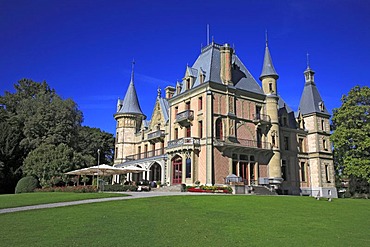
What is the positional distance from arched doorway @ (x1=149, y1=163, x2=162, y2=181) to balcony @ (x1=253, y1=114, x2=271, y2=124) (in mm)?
13503

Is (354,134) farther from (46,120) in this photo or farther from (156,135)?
(46,120)

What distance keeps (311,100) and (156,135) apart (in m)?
21.6

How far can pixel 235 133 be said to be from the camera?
119 feet

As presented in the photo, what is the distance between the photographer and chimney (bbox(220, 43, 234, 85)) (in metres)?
37.1

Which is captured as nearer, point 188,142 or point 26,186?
point 26,186

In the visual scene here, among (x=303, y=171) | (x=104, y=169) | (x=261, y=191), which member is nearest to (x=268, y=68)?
(x=303, y=171)

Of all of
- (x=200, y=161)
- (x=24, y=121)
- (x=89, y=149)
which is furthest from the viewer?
(x=89, y=149)

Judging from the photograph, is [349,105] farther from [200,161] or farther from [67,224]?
[67,224]

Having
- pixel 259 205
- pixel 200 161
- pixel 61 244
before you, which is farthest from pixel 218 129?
pixel 61 244

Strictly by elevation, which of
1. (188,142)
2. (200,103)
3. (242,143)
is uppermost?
(200,103)

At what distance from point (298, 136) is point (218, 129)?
49.3ft

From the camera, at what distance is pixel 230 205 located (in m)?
17.3

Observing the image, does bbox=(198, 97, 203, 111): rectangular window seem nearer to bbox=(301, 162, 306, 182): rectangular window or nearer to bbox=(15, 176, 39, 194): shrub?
bbox=(301, 162, 306, 182): rectangular window

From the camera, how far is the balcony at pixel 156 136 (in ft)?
149
